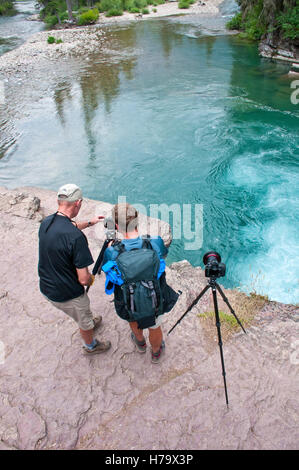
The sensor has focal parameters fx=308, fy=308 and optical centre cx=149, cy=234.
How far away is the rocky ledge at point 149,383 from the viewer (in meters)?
2.82

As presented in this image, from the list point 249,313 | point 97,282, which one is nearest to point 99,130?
point 97,282

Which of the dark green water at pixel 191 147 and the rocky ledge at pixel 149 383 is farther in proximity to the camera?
the dark green water at pixel 191 147

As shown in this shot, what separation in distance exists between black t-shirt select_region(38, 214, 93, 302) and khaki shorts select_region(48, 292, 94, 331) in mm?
118

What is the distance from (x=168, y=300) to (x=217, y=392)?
3.71ft

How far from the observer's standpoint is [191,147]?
1112 centimetres

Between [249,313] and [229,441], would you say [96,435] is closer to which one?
[229,441]

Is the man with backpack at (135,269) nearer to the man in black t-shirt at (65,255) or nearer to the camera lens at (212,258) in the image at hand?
the man in black t-shirt at (65,255)

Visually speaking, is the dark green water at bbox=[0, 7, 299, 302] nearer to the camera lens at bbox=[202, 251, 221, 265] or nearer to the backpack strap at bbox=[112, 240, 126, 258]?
the camera lens at bbox=[202, 251, 221, 265]

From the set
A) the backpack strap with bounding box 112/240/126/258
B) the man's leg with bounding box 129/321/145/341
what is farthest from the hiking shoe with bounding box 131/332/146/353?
the backpack strap with bounding box 112/240/126/258

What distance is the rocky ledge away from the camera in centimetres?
282

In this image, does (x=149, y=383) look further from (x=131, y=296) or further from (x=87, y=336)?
(x=131, y=296)

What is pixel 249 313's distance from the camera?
4020 millimetres

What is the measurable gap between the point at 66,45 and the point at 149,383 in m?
29.0

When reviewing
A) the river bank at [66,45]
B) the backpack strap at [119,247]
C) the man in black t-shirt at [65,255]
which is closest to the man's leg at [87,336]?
the man in black t-shirt at [65,255]
